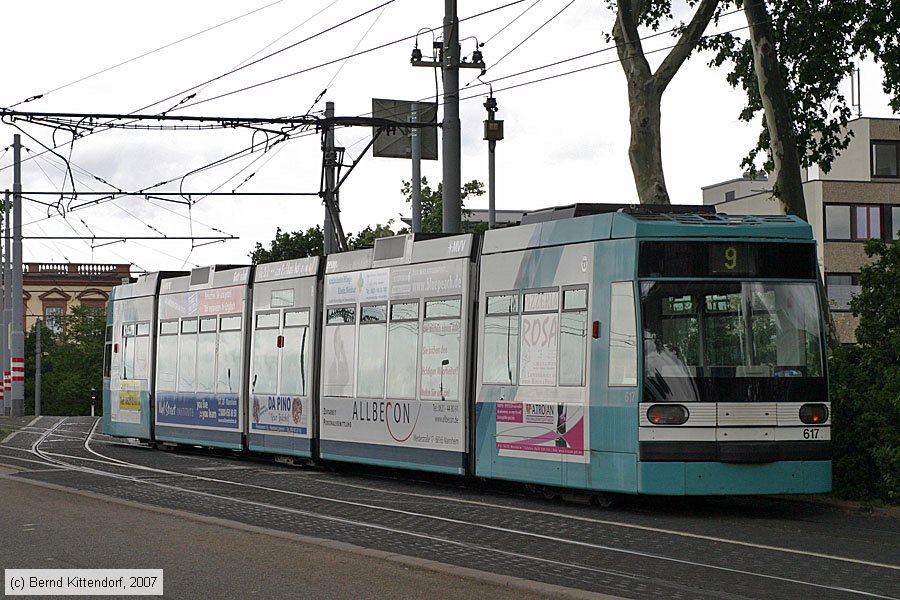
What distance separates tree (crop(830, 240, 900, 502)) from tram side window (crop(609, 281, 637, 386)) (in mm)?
2771

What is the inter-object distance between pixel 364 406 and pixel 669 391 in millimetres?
6339

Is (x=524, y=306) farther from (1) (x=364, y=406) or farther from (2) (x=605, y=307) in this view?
(1) (x=364, y=406)

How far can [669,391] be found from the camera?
15.6 meters

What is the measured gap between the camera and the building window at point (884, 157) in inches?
2741

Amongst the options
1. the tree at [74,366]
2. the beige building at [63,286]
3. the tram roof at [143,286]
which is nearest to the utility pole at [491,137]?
the tram roof at [143,286]

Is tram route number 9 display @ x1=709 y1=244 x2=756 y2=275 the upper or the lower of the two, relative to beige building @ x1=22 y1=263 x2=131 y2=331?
lower

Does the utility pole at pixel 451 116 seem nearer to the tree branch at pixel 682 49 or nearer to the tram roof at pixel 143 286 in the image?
the tree branch at pixel 682 49

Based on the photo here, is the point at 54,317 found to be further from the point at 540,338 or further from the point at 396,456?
the point at 540,338

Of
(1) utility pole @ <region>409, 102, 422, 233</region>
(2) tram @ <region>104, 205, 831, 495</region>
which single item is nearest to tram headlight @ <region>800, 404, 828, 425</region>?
(2) tram @ <region>104, 205, 831, 495</region>

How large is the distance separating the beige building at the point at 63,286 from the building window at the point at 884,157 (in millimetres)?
63032

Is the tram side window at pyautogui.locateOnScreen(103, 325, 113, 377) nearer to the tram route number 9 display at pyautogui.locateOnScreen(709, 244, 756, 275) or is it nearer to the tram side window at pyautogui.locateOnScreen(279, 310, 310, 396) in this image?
the tram side window at pyautogui.locateOnScreen(279, 310, 310, 396)

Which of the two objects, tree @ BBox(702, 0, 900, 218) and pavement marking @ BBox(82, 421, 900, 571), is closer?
pavement marking @ BBox(82, 421, 900, 571)

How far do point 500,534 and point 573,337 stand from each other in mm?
3352

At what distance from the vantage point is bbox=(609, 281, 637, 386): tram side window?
15.7 metres
